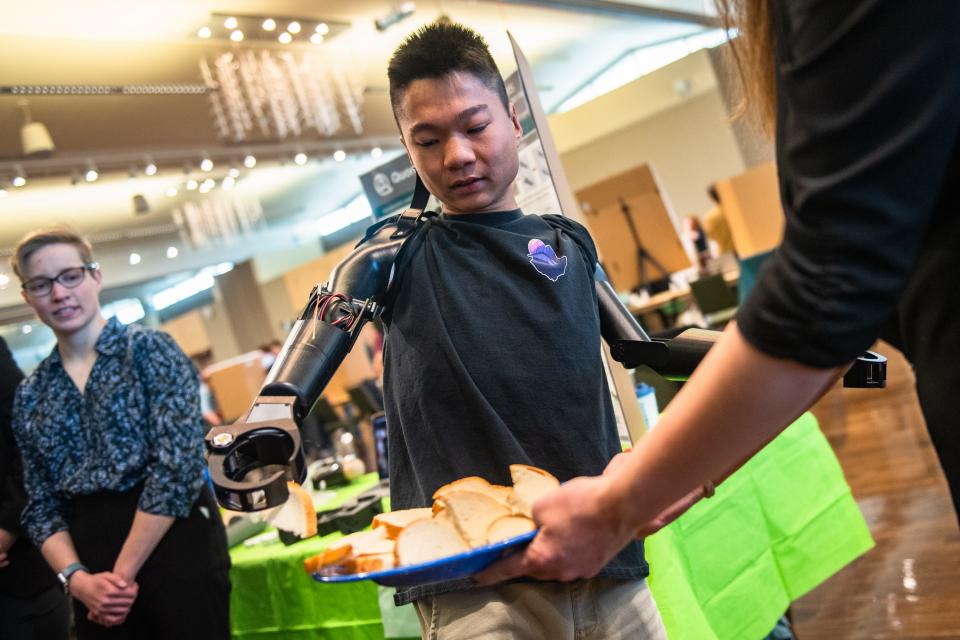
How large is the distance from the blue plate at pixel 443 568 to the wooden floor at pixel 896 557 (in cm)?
196

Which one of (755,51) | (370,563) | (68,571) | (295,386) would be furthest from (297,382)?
(68,571)

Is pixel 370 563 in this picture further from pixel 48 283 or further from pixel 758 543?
pixel 758 543

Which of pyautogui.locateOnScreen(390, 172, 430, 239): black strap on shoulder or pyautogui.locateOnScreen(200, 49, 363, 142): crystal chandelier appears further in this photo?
pyautogui.locateOnScreen(200, 49, 363, 142): crystal chandelier

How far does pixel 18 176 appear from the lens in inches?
246

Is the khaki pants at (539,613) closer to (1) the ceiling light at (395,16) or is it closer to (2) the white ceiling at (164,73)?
(2) the white ceiling at (164,73)

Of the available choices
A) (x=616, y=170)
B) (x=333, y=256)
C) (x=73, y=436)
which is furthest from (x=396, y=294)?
(x=616, y=170)

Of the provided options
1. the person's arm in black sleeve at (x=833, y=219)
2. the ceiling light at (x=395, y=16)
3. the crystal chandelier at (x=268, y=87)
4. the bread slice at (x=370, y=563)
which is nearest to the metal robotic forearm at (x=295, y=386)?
the bread slice at (x=370, y=563)

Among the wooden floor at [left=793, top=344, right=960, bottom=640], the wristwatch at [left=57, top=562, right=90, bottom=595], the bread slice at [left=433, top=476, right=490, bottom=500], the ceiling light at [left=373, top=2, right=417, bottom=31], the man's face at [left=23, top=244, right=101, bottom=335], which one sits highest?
the ceiling light at [left=373, top=2, right=417, bottom=31]

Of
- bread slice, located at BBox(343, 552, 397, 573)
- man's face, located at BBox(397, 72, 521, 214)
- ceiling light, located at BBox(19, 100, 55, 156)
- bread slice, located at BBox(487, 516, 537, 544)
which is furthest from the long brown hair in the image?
ceiling light, located at BBox(19, 100, 55, 156)

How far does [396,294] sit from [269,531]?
197 cm

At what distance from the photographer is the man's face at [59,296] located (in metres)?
2.05

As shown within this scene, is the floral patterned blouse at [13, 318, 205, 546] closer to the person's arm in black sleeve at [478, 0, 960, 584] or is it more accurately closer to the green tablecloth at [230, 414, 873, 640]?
the green tablecloth at [230, 414, 873, 640]

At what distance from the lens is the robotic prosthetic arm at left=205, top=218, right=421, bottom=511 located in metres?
0.91

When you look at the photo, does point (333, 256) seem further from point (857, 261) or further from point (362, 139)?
point (857, 261)
